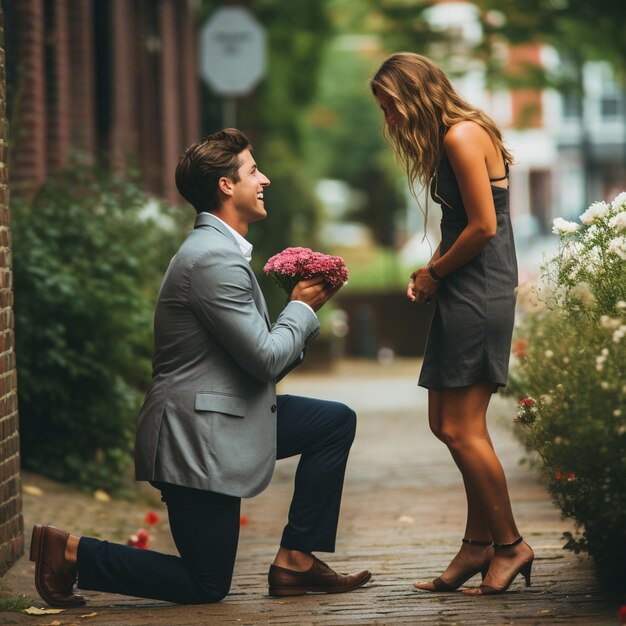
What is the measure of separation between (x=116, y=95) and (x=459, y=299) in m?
9.12

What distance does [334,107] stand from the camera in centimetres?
4872

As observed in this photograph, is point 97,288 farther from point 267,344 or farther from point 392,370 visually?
point 392,370

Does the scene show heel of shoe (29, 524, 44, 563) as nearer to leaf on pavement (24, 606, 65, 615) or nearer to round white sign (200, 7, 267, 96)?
leaf on pavement (24, 606, 65, 615)

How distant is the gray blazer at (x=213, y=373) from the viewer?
4.62 m

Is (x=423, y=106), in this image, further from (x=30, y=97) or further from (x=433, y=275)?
(x=30, y=97)

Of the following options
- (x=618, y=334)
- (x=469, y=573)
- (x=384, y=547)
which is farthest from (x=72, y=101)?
(x=618, y=334)

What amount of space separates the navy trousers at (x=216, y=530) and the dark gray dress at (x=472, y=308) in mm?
464

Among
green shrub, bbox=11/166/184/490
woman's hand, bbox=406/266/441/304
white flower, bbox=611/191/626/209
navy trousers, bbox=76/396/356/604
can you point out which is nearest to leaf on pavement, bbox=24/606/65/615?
navy trousers, bbox=76/396/356/604

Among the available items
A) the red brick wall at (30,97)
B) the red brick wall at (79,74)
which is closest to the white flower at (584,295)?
the red brick wall at (30,97)

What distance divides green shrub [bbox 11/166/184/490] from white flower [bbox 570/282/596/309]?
366 centimetres

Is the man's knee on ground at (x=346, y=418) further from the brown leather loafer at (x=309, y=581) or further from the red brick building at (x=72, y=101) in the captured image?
the red brick building at (x=72, y=101)

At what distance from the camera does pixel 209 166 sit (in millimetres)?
4801

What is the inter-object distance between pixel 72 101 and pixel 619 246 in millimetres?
8417

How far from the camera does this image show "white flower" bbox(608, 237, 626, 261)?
14.7 feet
